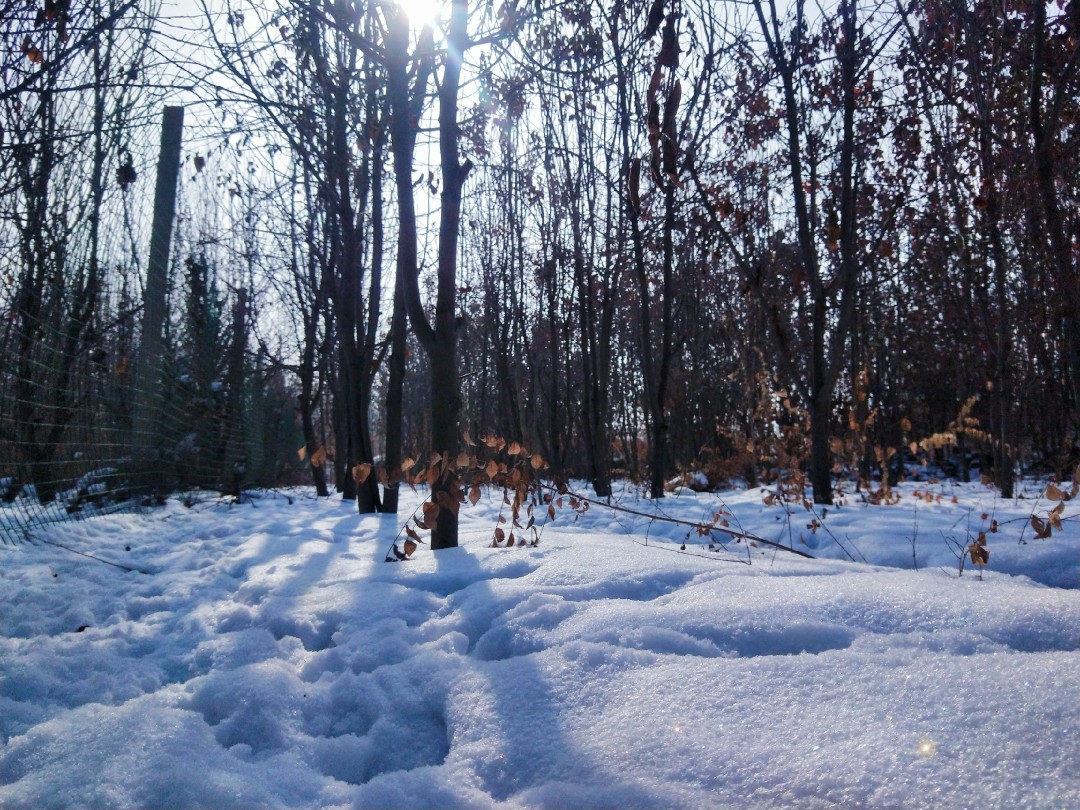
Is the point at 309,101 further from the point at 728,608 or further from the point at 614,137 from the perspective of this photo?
the point at 728,608

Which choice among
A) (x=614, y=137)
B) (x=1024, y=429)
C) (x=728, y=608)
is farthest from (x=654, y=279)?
(x=728, y=608)

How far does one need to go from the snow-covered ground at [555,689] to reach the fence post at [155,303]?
2.99 meters

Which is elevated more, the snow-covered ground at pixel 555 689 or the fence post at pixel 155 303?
the fence post at pixel 155 303

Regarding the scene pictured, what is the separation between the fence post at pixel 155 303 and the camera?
550 centimetres

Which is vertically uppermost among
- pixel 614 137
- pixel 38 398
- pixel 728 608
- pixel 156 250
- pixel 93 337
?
pixel 614 137

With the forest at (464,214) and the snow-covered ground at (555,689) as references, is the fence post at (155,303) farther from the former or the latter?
the snow-covered ground at (555,689)

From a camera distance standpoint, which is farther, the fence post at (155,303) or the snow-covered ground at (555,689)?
the fence post at (155,303)

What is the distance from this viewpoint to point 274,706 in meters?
1.68

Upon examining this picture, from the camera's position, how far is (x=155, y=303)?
218 inches

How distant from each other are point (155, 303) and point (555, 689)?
5.31 metres

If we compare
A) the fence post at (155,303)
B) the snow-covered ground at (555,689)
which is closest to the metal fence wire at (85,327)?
the fence post at (155,303)

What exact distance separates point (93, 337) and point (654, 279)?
8.92 metres

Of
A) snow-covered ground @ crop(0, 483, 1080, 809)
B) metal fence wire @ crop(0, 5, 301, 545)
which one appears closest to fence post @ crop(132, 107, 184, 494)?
metal fence wire @ crop(0, 5, 301, 545)

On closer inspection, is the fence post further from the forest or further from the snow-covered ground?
the snow-covered ground
